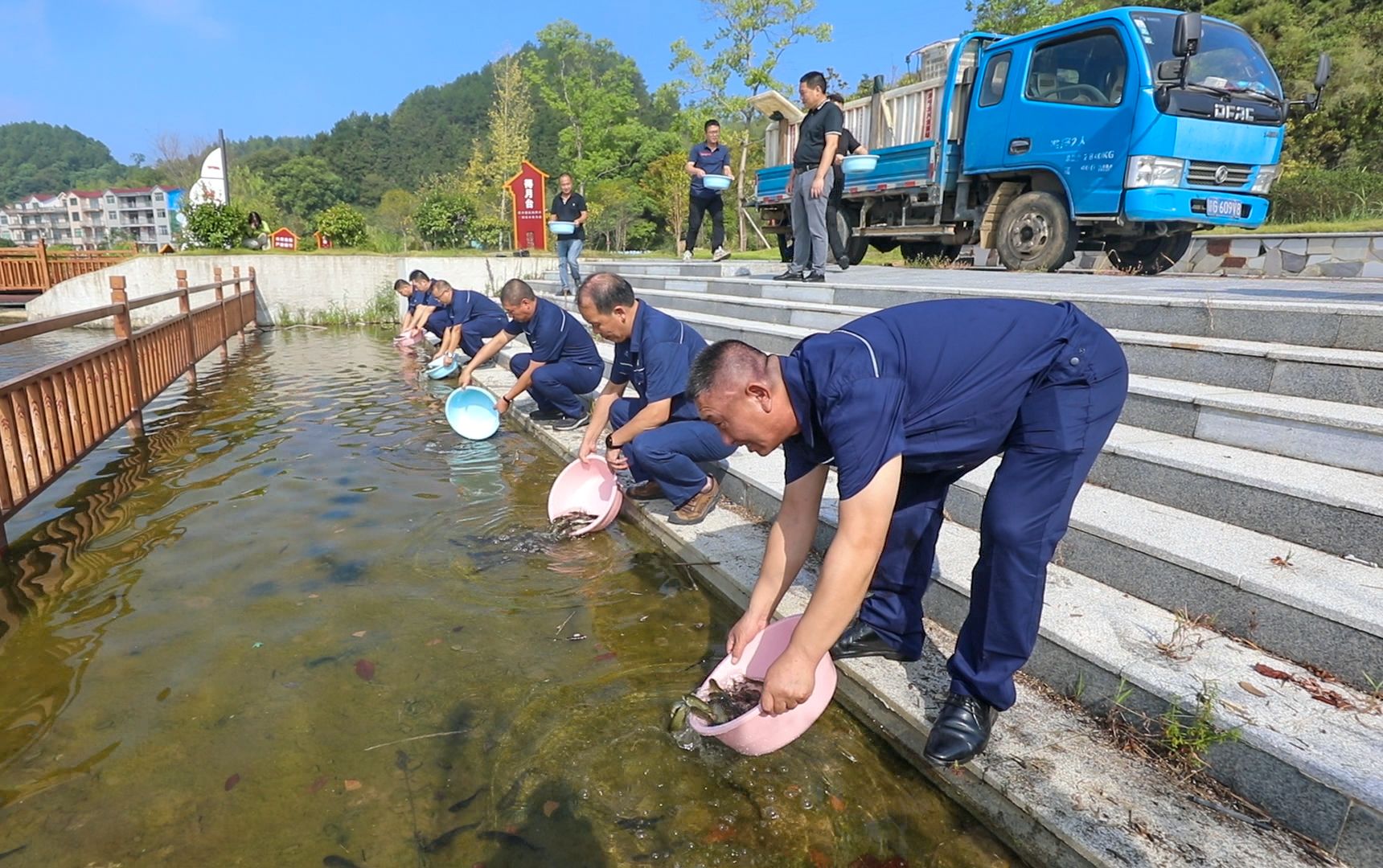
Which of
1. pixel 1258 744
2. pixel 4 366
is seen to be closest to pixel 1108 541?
pixel 1258 744

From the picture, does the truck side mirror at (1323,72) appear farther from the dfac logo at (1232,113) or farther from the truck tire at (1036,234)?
the truck tire at (1036,234)

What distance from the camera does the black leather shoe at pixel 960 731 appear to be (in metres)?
2.12

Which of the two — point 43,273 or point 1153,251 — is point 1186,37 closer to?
point 1153,251

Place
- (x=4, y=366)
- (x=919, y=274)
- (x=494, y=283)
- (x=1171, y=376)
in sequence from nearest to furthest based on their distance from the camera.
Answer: (x=1171, y=376), (x=919, y=274), (x=4, y=366), (x=494, y=283)

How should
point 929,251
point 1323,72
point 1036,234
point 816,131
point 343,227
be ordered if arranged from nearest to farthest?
point 1323,72 → point 816,131 → point 1036,234 → point 929,251 → point 343,227

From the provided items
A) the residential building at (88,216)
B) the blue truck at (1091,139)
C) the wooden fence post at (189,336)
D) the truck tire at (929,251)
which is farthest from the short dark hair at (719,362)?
the residential building at (88,216)

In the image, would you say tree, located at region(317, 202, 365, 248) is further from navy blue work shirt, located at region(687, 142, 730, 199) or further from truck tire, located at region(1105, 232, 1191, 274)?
truck tire, located at region(1105, 232, 1191, 274)

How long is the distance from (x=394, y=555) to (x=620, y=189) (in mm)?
34504

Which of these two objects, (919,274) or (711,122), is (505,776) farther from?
(711,122)

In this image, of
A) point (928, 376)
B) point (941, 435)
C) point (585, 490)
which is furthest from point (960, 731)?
point (585, 490)

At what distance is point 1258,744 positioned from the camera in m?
1.83

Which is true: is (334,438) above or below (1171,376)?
below

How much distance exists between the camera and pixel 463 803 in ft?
7.13

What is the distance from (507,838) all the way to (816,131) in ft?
21.5
